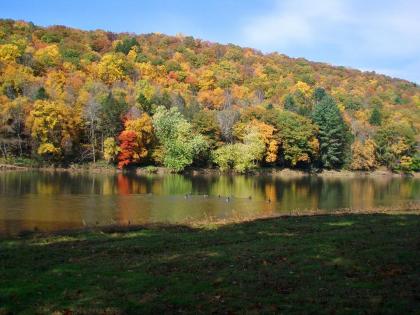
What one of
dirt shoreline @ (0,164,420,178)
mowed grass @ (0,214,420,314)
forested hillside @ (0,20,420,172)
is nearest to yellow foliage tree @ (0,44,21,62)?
forested hillside @ (0,20,420,172)

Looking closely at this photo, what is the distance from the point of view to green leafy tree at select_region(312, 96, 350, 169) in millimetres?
97812

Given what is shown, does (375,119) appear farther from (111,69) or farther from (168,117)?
(111,69)

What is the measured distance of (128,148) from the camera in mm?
81188

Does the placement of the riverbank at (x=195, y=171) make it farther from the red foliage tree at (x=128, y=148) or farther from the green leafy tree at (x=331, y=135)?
the green leafy tree at (x=331, y=135)

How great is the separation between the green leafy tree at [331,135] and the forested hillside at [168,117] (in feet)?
0.73

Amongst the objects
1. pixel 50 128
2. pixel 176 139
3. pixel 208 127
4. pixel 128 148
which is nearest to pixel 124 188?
pixel 128 148

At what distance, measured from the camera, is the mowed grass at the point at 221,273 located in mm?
10438

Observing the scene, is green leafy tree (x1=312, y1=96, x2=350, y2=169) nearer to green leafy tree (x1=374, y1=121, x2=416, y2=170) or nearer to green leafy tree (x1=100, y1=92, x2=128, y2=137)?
green leafy tree (x1=374, y1=121, x2=416, y2=170)

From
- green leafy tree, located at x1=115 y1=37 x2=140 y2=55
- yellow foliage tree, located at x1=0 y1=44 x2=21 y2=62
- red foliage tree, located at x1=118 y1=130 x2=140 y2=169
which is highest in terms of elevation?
green leafy tree, located at x1=115 y1=37 x2=140 y2=55

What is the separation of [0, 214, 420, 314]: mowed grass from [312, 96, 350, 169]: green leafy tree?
7866 centimetres

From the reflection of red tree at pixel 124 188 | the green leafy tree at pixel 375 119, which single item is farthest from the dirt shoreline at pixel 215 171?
the green leafy tree at pixel 375 119

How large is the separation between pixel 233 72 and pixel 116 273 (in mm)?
152947

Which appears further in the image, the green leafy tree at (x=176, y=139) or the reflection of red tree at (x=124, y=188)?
the green leafy tree at (x=176, y=139)

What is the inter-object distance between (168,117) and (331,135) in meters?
36.4
